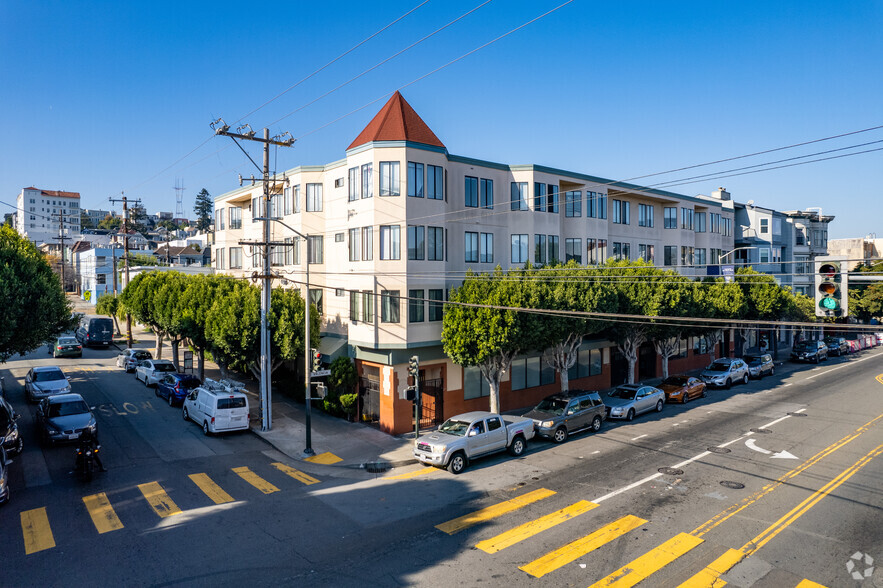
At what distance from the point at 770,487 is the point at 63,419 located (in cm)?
2411

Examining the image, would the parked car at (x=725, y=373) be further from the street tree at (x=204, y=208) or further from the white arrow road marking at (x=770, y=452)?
the street tree at (x=204, y=208)

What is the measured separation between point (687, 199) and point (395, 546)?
121ft

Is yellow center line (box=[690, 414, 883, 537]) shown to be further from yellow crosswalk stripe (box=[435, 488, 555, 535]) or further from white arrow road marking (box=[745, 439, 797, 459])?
yellow crosswalk stripe (box=[435, 488, 555, 535])

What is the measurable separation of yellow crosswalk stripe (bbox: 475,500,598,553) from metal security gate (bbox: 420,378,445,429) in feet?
37.1

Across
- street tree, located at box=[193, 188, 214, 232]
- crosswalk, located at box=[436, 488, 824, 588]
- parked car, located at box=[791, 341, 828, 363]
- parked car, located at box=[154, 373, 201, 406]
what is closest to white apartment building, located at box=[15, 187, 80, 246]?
street tree, located at box=[193, 188, 214, 232]

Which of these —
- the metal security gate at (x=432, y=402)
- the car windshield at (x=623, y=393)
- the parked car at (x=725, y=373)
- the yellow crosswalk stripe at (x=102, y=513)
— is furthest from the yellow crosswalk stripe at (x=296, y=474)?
the parked car at (x=725, y=373)

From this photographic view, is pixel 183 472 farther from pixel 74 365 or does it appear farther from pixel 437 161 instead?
pixel 74 365

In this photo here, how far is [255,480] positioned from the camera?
17.2m

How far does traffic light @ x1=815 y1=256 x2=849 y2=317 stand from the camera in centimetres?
1161

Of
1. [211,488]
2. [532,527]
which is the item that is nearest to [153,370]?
[211,488]

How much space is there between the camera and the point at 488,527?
13.2 meters

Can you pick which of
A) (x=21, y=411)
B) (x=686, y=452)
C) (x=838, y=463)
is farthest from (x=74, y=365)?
(x=838, y=463)

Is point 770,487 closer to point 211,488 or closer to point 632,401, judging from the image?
point 632,401

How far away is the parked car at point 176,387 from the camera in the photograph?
1061 inches
